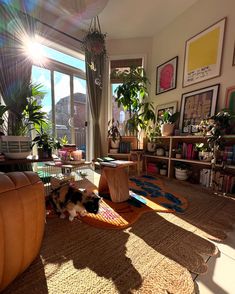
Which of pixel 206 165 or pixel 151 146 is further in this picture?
pixel 151 146

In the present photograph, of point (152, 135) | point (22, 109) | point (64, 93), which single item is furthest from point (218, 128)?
point (64, 93)

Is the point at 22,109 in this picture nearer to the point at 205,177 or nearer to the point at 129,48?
the point at 129,48

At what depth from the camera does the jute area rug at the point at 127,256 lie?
2.78 feet

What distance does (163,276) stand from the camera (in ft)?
2.98

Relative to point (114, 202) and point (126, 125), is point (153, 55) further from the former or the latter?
point (114, 202)

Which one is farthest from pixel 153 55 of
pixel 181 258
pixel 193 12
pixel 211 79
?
pixel 181 258

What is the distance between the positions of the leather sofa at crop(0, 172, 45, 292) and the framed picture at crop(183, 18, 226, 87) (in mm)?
2876

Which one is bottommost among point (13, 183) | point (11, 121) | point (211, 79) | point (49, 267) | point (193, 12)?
point (49, 267)

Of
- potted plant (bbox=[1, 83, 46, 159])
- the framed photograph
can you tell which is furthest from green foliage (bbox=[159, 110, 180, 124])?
potted plant (bbox=[1, 83, 46, 159])

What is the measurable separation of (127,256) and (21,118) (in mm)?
2055

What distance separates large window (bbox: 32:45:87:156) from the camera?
287cm

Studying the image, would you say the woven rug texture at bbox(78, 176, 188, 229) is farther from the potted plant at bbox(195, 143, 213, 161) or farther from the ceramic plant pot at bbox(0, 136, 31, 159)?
the ceramic plant pot at bbox(0, 136, 31, 159)

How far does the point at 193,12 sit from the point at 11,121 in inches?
134

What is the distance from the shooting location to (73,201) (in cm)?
143
